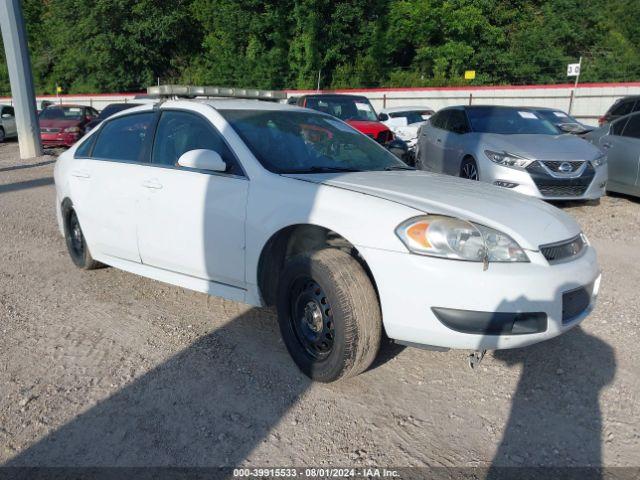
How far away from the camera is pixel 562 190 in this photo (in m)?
7.32

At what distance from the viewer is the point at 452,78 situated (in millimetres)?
34094

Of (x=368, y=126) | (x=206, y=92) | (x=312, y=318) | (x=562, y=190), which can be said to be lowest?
(x=562, y=190)

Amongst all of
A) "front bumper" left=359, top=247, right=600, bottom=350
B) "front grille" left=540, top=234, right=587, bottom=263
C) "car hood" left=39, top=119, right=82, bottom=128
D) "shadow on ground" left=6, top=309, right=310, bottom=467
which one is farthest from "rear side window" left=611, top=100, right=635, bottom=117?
"car hood" left=39, top=119, right=82, bottom=128

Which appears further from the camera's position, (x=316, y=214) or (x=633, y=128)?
(x=633, y=128)

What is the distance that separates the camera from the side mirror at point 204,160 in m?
3.42

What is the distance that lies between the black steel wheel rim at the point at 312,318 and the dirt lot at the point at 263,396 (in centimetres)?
21

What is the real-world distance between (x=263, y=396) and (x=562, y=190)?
577 cm

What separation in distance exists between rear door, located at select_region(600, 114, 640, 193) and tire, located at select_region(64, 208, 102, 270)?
7491mm

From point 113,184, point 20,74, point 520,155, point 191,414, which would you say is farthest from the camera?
point 20,74

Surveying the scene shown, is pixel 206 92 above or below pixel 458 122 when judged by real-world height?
above

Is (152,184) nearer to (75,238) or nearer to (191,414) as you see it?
(75,238)

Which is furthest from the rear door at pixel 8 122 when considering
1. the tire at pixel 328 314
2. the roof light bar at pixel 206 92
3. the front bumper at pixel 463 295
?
the front bumper at pixel 463 295

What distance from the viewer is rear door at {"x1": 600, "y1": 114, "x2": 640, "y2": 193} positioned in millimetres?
8219

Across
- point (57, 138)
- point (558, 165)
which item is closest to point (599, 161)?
point (558, 165)
